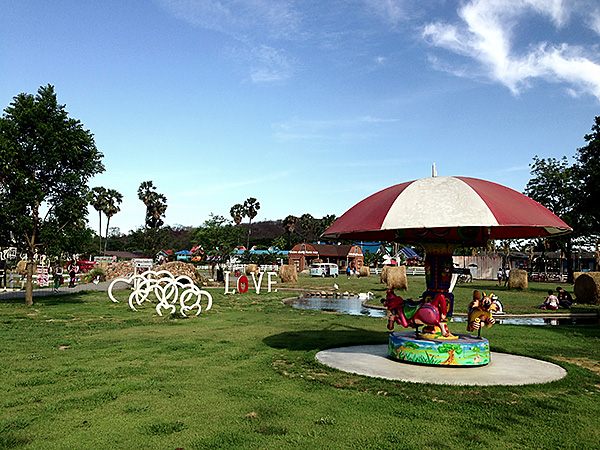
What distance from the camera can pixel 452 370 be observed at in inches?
352

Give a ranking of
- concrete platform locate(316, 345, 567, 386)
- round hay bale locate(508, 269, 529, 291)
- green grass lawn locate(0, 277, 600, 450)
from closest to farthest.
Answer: green grass lawn locate(0, 277, 600, 450) → concrete platform locate(316, 345, 567, 386) → round hay bale locate(508, 269, 529, 291)

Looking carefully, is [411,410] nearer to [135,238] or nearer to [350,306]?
[350,306]

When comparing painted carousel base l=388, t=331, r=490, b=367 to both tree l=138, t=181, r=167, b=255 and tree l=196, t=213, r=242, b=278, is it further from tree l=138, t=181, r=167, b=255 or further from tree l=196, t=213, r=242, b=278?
tree l=138, t=181, r=167, b=255

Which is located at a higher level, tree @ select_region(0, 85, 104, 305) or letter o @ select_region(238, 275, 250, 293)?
tree @ select_region(0, 85, 104, 305)

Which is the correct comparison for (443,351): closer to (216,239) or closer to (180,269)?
(180,269)

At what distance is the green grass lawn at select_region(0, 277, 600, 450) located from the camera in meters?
5.31

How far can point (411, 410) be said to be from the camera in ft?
20.7

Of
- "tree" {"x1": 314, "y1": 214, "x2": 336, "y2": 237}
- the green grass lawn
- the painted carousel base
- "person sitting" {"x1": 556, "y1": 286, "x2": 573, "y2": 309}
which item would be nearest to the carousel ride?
the painted carousel base

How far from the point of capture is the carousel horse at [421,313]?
9570 millimetres

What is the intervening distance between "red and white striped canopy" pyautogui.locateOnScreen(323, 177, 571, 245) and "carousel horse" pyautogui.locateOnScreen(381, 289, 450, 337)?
1637 millimetres

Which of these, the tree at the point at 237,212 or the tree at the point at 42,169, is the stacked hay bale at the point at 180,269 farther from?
the tree at the point at 237,212

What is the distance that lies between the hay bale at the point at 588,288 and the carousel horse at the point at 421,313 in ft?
64.2

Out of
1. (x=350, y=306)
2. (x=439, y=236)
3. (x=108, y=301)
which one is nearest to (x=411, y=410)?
(x=439, y=236)

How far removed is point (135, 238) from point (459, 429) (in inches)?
4755
